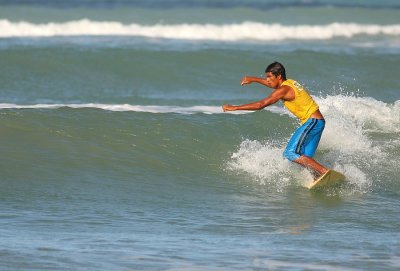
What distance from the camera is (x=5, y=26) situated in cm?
2570

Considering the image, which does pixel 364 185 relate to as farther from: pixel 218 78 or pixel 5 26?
pixel 5 26

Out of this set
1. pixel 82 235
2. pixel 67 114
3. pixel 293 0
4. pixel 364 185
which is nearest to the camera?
pixel 82 235

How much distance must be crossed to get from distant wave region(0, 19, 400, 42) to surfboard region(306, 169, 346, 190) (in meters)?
15.7

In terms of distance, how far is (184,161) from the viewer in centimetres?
1119

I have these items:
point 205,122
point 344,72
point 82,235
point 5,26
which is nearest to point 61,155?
point 205,122

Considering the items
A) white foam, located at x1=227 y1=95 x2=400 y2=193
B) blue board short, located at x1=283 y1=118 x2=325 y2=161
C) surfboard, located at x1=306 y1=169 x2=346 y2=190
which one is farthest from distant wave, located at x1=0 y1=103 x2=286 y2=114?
blue board short, located at x1=283 y1=118 x2=325 y2=161

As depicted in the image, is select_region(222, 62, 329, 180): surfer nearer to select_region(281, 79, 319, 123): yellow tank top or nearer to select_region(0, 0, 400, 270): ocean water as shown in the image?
select_region(281, 79, 319, 123): yellow tank top

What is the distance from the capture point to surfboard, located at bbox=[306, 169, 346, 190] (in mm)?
9672

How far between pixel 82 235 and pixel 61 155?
333cm

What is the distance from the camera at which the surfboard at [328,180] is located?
31.7ft

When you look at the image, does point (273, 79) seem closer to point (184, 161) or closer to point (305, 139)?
point (305, 139)

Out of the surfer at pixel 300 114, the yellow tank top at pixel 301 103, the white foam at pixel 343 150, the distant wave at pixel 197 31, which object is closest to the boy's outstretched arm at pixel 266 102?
the surfer at pixel 300 114

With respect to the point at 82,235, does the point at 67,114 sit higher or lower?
higher

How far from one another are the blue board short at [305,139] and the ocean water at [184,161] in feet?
Result: 1.50
